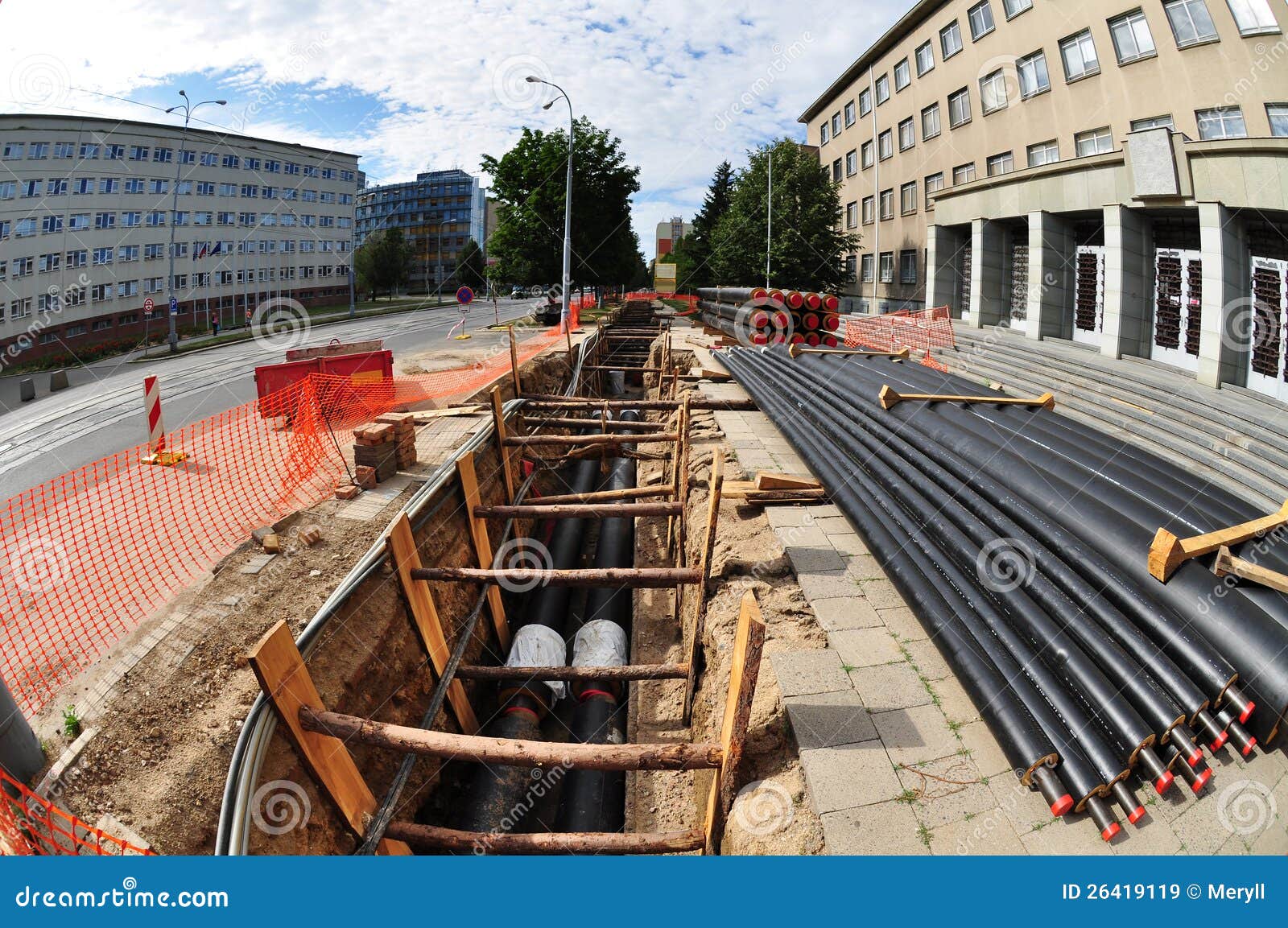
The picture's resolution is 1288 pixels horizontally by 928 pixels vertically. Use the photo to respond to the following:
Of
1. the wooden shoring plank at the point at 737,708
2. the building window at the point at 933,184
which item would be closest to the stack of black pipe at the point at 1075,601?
the wooden shoring plank at the point at 737,708

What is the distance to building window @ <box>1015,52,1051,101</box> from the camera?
67.8ft

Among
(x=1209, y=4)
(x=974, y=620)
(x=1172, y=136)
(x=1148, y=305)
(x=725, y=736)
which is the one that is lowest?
(x=725, y=736)

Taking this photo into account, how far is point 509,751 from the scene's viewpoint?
A: 11.1 feet

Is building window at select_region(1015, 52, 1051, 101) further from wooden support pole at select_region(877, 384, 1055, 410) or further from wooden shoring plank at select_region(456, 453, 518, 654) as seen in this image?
wooden shoring plank at select_region(456, 453, 518, 654)

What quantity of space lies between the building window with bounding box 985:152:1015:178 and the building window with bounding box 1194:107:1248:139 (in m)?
7.53

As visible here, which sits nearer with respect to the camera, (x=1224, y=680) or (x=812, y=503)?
(x=1224, y=680)

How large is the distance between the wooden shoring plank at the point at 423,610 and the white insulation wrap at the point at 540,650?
25.5 inches

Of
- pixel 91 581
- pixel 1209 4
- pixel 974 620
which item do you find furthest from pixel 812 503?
pixel 1209 4

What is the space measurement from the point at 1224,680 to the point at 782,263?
27118mm

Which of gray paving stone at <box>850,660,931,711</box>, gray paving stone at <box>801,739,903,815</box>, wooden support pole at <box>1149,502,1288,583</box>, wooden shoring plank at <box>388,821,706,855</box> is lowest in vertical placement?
wooden shoring plank at <box>388,821,706,855</box>

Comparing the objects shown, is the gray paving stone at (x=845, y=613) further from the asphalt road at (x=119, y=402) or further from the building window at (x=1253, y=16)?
the building window at (x=1253, y=16)

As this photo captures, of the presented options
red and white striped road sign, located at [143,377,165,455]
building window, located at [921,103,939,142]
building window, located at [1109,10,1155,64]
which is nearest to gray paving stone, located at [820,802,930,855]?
red and white striped road sign, located at [143,377,165,455]

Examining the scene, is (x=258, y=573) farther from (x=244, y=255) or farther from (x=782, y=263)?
(x=244, y=255)

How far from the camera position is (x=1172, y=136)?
11125mm
